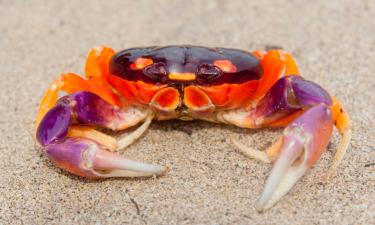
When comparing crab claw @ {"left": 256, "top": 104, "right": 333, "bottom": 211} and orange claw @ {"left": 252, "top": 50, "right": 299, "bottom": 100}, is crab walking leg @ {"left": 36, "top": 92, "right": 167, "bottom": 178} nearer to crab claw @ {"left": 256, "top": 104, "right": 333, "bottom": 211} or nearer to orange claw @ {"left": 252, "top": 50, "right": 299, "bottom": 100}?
crab claw @ {"left": 256, "top": 104, "right": 333, "bottom": 211}

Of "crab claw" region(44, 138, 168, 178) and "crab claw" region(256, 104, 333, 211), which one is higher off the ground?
"crab claw" region(256, 104, 333, 211)

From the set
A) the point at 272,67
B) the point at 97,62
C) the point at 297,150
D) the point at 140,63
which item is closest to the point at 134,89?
the point at 140,63

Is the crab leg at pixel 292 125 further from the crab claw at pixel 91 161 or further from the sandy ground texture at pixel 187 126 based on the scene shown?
the crab claw at pixel 91 161

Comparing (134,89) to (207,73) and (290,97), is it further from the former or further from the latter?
(290,97)

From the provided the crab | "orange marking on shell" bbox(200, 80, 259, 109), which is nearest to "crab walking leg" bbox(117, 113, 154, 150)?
the crab

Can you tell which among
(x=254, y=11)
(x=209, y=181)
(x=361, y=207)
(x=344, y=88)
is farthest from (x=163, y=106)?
(x=254, y=11)

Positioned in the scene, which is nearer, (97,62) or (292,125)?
(292,125)

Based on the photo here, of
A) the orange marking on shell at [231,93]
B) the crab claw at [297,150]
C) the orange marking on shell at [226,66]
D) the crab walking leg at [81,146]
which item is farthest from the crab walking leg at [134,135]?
the crab claw at [297,150]
